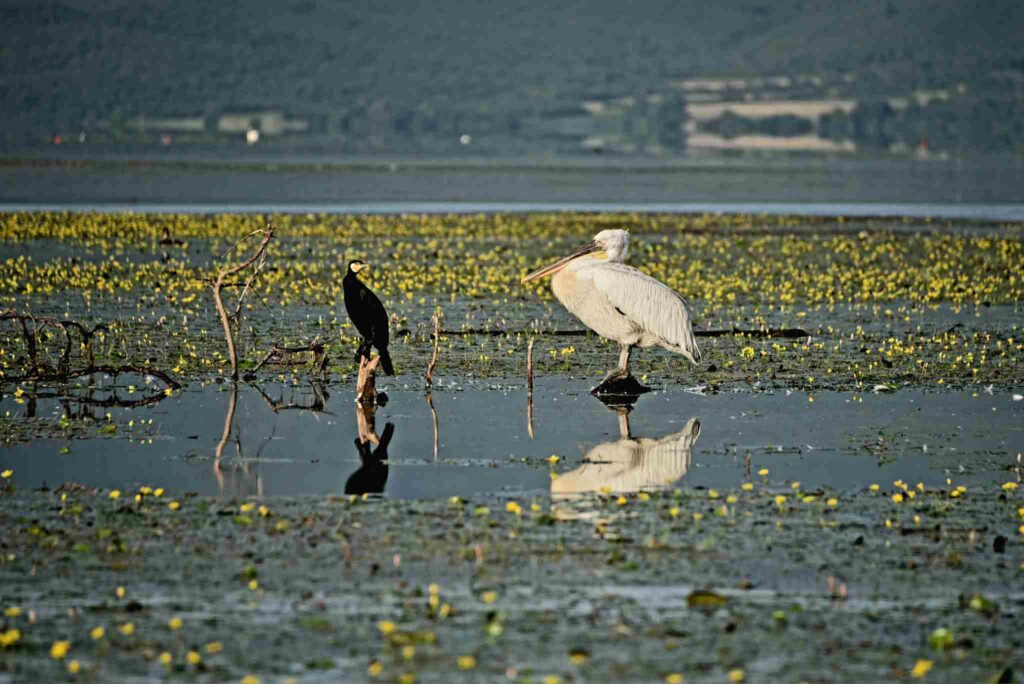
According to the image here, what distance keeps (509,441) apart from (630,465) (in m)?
1.52

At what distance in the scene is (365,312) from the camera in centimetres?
1806

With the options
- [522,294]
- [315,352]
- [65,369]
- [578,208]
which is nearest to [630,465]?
[315,352]

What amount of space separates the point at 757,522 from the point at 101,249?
99.8ft

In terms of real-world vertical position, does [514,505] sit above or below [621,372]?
below

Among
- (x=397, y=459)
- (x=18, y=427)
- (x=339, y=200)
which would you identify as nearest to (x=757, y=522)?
(x=397, y=459)

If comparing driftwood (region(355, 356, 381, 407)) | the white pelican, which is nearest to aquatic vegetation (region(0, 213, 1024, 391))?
the white pelican

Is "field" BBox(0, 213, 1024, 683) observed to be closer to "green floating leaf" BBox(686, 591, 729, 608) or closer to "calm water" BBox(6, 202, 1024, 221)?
"green floating leaf" BBox(686, 591, 729, 608)

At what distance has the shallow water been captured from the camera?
14133 mm

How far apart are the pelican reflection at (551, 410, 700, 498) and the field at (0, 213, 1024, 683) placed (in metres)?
0.05

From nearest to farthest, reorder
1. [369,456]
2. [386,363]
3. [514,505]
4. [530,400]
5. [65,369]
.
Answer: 1. [514,505]
2. [369,456]
3. [530,400]
4. [386,363]
5. [65,369]

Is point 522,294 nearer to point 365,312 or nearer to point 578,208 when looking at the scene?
point 365,312

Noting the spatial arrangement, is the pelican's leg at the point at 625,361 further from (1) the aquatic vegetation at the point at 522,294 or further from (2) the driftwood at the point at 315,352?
(2) the driftwood at the point at 315,352

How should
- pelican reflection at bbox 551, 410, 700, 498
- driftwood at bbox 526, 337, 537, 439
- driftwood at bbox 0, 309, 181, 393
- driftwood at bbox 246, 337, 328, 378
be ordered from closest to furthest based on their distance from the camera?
pelican reflection at bbox 551, 410, 700, 498 < driftwood at bbox 526, 337, 537, 439 < driftwood at bbox 0, 309, 181, 393 < driftwood at bbox 246, 337, 328, 378

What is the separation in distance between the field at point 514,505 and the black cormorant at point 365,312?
63 centimetres
